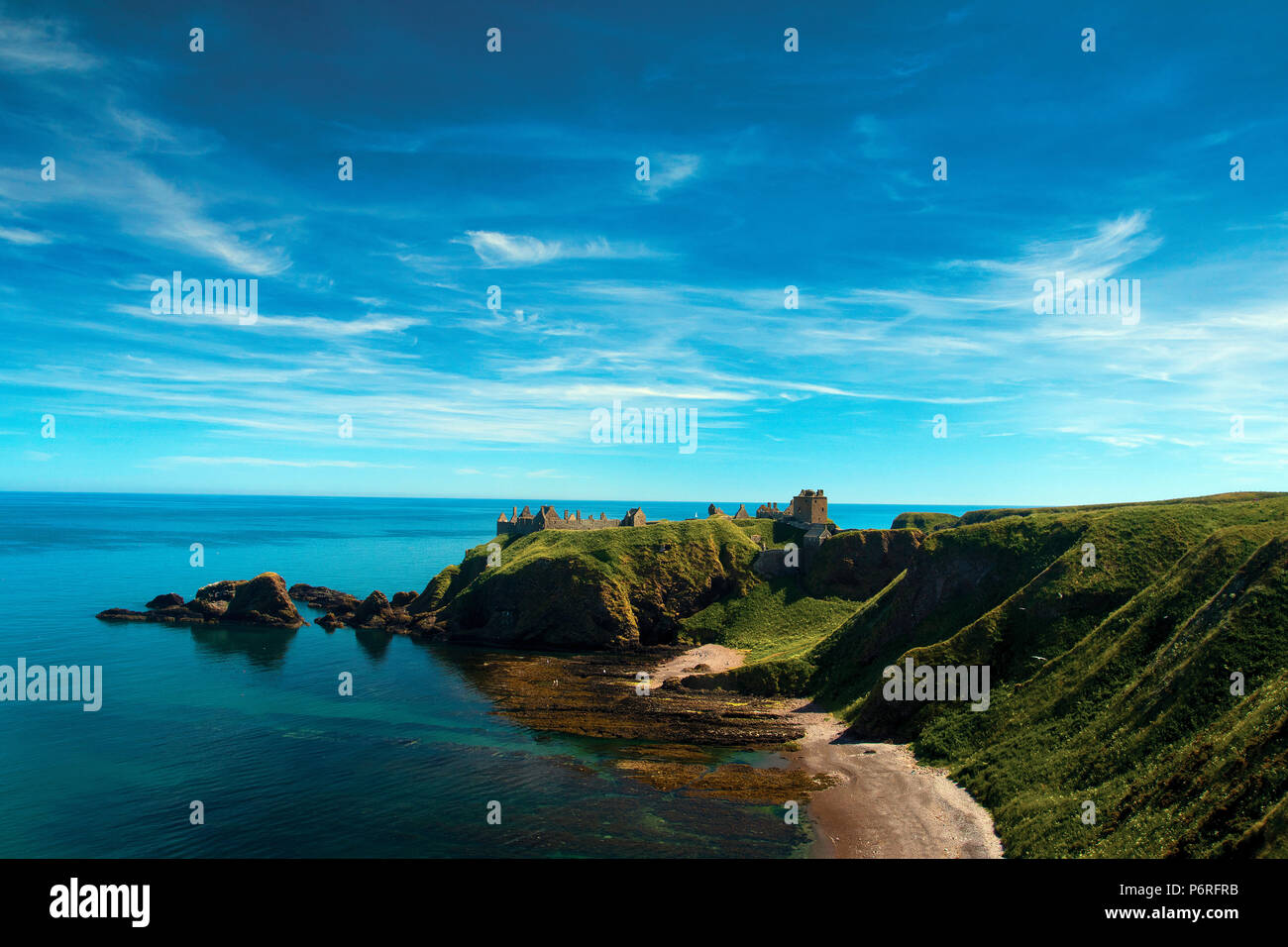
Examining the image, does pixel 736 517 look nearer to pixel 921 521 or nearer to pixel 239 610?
pixel 921 521

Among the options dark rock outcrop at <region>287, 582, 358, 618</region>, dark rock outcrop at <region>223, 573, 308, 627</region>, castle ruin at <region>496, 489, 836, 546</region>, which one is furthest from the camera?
dark rock outcrop at <region>287, 582, 358, 618</region>

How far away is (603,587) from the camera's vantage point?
302 ft

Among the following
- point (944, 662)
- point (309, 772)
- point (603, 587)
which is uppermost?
point (603, 587)

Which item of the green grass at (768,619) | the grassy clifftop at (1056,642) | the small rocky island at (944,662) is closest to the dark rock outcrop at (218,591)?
the small rocky island at (944,662)

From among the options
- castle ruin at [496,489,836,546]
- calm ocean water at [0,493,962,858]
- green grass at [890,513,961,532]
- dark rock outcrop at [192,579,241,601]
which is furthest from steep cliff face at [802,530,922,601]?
dark rock outcrop at [192,579,241,601]

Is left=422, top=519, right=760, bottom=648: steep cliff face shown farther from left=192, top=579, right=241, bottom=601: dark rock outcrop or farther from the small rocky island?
left=192, top=579, right=241, bottom=601: dark rock outcrop

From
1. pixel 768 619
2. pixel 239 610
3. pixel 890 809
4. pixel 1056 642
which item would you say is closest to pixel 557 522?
pixel 768 619

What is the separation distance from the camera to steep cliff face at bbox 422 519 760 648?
90875mm

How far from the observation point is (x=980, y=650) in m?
50.4

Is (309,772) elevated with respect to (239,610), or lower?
lower

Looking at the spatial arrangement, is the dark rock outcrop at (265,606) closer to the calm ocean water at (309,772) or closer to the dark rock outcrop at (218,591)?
the dark rock outcrop at (218,591)

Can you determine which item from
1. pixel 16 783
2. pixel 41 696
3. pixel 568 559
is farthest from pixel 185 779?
pixel 568 559

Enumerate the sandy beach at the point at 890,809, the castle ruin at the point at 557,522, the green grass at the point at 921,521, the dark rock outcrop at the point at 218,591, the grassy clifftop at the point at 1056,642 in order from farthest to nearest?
the castle ruin at the point at 557,522 < the green grass at the point at 921,521 < the dark rock outcrop at the point at 218,591 < the sandy beach at the point at 890,809 < the grassy clifftop at the point at 1056,642

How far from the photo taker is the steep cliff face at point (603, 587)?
90875mm
